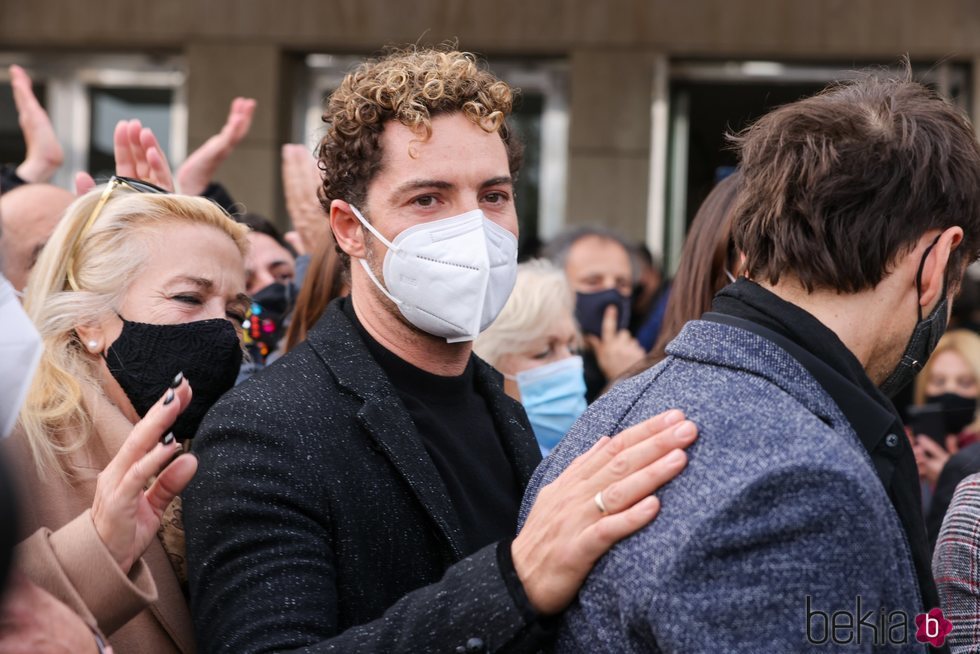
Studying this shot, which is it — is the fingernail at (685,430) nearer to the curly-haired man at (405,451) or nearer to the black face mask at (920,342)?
the curly-haired man at (405,451)

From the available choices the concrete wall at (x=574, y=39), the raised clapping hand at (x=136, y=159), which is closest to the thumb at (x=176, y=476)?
the raised clapping hand at (x=136, y=159)

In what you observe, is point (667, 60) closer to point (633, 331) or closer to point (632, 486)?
point (633, 331)

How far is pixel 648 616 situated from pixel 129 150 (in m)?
2.41

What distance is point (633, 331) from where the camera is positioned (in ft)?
23.6

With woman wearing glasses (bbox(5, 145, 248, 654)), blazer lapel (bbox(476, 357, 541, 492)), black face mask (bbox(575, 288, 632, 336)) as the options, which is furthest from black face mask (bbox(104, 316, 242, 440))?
black face mask (bbox(575, 288, 632, 336))

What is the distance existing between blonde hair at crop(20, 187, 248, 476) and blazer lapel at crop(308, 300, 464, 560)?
1.68ft

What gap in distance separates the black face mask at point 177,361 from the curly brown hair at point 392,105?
0.44 metres

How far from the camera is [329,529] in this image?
232cm

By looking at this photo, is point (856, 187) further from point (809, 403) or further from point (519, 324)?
point (519, 324)

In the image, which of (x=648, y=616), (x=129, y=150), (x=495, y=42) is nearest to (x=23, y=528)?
(x=648, y=616)

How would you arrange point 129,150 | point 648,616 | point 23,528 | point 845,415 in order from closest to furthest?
point 23,528
point 648,616
point 845,415
point 129,150

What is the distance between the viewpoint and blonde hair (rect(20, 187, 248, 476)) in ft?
8.21

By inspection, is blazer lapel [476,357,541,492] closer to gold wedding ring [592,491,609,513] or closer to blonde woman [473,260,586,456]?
gold wedding ring [592,491,609,513]

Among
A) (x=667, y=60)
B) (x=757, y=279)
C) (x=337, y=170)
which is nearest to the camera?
(x=757, y=279)
